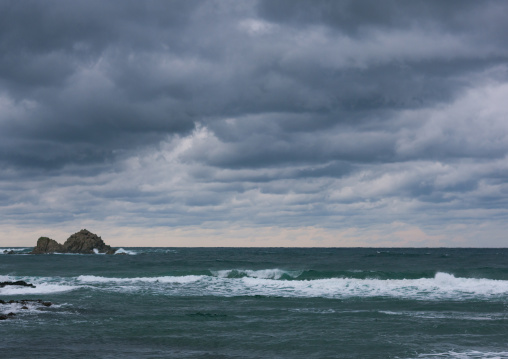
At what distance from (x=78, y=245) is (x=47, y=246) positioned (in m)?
11.3

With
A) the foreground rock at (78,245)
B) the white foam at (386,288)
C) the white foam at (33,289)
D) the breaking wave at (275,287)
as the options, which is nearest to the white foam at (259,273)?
the breaking wave at (275,287)

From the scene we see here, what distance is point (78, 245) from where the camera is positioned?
125 meters

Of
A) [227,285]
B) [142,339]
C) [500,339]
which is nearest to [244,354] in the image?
[142,339]

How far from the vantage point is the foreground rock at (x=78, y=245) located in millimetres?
125000

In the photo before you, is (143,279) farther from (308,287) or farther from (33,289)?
(308,287)

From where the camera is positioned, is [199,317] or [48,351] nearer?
[48,351]

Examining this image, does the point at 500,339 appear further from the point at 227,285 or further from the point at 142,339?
the point at 227,285

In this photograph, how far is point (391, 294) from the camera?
116ft

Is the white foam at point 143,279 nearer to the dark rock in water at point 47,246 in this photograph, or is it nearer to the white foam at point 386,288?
the white foam at point 386,288

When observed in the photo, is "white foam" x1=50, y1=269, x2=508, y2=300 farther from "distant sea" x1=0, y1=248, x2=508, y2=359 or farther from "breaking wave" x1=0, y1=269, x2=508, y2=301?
"distant sea" x1=0, y1=248, x2=508, y2=359

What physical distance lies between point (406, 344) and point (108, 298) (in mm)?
22213

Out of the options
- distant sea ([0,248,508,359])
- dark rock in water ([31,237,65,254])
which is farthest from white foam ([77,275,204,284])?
dark rock in water ([31,237,65,254])

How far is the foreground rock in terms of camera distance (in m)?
125

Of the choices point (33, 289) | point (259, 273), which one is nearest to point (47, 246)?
point (259, 273)
